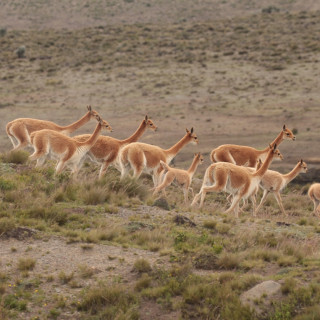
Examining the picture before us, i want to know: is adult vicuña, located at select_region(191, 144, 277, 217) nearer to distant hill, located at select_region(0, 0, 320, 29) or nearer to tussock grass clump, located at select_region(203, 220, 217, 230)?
tussock grass clump, located at select_region(203, 220, 217, 230)

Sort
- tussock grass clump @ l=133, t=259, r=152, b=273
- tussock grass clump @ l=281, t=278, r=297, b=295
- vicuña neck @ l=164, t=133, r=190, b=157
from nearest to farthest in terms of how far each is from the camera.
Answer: tussock grass clump @ l=281, t=278, r=297, b=295 < tussock grass clump @ l=133, t=259, r=152, b=273 < vicuña neck @ l=164, t=133, r=190, b=157

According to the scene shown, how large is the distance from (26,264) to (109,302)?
141 cm

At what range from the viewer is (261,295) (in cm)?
875

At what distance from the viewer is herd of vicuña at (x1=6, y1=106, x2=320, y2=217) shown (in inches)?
581

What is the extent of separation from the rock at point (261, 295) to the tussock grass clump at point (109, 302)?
144 centimetres

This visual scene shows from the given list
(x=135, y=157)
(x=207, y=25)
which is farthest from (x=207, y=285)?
(x=207, y=25)

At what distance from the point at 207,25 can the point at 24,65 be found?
17137 millimetres

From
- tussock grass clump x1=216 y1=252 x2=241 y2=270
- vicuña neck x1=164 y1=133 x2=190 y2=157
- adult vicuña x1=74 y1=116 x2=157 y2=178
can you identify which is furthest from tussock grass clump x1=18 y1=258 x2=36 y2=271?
vicuña neck x1=164 y1=133 x2=190 y2=157

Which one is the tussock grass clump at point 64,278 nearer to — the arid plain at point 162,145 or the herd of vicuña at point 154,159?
the arid plain at point 162,145

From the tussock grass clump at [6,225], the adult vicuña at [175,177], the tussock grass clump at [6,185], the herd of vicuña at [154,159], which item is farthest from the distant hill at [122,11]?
the tussock grass clump at [6,225]

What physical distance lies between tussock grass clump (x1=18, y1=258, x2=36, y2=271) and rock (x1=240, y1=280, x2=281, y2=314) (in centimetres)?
291

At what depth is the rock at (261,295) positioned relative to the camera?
8.62m

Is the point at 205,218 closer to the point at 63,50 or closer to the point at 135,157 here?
the point at 135,157

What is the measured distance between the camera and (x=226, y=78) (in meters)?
40.8
